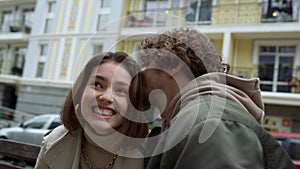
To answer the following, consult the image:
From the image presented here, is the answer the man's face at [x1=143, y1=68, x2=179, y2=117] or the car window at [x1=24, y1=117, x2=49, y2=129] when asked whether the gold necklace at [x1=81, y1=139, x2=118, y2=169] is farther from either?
the car window at [x1=24, y1=117, x2=49, y2=129]

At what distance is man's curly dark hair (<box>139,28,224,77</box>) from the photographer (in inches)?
42.5

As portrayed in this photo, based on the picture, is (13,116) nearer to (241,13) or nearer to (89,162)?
(241,13)

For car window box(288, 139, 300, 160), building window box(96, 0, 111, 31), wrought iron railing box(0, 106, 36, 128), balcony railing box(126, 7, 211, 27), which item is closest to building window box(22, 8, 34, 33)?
wrought iron railing box(0, 106, 36, 128)

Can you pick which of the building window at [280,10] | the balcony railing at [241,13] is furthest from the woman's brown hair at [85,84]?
the building window at [280,10]

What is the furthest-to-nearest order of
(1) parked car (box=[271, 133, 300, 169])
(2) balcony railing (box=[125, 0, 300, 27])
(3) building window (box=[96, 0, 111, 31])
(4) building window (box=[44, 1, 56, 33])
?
1. (4) building window (box=[44, 1, 56, 33])
2. (3) building window (box=[96, 0, 111, 31])
3. (2) balcony railing (box=[125, 0, 300, 27])
4. (1) parked car (box=[271, 133, 300, 169])

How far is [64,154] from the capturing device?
1.36 m

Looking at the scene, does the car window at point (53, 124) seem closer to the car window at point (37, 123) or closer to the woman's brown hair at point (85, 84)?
the car window at point (37, 123)

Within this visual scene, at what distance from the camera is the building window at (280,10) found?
35.5ft

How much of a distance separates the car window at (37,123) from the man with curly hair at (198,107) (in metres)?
6.98

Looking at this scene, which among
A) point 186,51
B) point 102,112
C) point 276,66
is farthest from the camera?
point 276,66

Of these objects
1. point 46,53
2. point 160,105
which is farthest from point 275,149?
point 46,53

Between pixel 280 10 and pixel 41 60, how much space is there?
10.5 m

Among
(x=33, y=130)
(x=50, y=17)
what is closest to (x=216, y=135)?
(x=33, y=130)

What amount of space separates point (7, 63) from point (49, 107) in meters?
4.76
